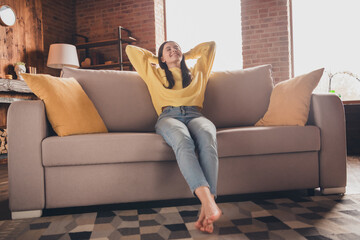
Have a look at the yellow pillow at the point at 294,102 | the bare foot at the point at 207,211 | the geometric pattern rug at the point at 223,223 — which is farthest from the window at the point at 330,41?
the bare foot at the point at 207,211

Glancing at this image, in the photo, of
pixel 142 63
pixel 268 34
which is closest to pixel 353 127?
pixel 268 34

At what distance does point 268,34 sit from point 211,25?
110 centimetres

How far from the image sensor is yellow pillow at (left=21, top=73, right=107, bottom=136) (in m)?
1.68

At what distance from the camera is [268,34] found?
4.34 m

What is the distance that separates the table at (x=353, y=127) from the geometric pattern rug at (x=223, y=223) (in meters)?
1.99

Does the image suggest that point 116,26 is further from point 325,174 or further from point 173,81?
point 325,174

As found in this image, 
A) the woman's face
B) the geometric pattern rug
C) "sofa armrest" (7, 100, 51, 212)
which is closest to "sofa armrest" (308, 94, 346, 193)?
the geometric pattern rug

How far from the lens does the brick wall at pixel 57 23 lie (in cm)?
489

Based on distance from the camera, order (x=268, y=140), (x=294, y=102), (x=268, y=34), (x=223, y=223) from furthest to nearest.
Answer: (x=268, y=34)
(x=294, y=102)
(x=268, y=140)
(x=223, y=223)

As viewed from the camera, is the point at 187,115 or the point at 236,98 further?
the point at 236,98

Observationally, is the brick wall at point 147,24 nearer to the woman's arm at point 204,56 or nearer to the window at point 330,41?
the window at point 330,41

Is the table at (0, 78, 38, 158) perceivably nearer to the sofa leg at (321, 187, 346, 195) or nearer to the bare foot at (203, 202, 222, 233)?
the bare foot at (203, 202, 222, 233)

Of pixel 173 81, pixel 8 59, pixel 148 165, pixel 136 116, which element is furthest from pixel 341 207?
pixel 8 59

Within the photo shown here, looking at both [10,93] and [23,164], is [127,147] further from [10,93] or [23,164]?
[10,93]
